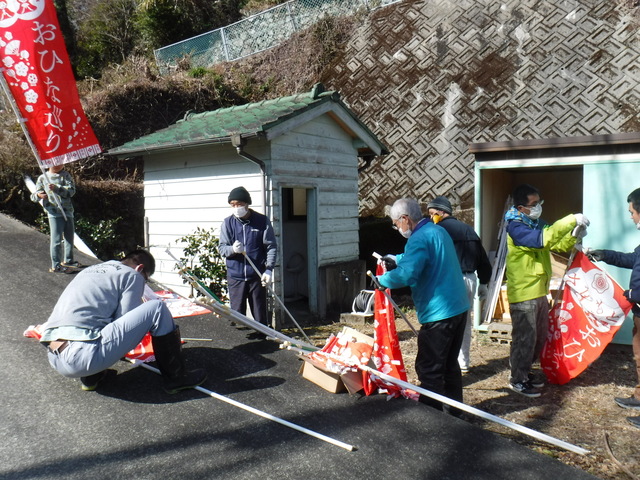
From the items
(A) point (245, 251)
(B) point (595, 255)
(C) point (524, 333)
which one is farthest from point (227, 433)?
(B) point (595, 255)

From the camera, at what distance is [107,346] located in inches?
143

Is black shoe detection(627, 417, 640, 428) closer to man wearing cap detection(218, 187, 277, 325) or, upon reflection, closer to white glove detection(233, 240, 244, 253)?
man wearing cap detection(218, 187, 277, 325)

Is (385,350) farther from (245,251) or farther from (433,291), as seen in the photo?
(245,251)

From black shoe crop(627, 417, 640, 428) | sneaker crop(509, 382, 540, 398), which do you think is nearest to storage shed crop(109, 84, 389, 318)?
sneaker crop(509, 382, 540, 398)

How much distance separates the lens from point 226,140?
7227 millimetres

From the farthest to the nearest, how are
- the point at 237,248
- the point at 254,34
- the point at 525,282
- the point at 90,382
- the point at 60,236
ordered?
1. the point at 254,34
2. the point at 60,236
3. the point at 237,248
4. the point at 525,282
5. the point at 90,382

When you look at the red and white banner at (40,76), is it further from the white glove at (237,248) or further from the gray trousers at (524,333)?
the gray trousers at (524,333)

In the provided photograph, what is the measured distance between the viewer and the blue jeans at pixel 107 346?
11.8 feet

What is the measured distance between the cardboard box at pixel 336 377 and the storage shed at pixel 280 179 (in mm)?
3054

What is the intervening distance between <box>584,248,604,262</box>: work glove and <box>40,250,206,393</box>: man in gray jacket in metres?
3.86

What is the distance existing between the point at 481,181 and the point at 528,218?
2441 millimetres

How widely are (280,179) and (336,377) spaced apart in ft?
12.7

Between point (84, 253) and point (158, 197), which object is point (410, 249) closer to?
point (158, 197)

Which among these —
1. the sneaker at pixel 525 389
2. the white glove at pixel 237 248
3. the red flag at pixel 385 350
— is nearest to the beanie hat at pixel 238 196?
the white glove at pixel 237 248
